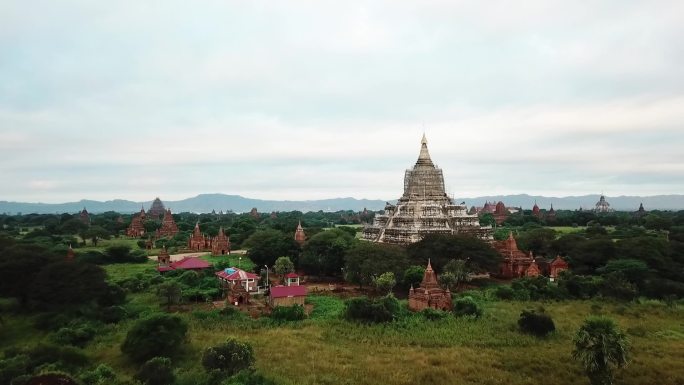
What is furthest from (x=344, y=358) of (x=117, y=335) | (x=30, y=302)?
(x=30, y=302)

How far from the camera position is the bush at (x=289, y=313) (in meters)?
36.8

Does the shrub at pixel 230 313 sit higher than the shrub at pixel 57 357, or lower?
higher

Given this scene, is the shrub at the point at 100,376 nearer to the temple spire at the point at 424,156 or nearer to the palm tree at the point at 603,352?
the palm tree at the point at 603,352

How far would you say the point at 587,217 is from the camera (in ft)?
454

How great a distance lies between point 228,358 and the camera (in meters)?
25.6

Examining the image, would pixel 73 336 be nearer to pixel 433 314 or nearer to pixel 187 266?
pixel 433 314

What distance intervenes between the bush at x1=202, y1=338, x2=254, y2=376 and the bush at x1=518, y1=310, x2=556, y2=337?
18.1 meters

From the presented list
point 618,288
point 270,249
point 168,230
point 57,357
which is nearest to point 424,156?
point 270,249

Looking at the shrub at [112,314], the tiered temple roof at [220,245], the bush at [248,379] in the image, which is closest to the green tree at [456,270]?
the bush at [248,379]

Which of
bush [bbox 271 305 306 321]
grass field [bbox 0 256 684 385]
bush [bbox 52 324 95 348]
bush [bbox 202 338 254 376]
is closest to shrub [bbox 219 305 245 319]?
grass field [bbox 0 256 684 385]

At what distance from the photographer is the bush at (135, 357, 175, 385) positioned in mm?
25094

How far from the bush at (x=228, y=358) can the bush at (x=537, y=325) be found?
59.5 feet

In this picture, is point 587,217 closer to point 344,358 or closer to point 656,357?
point 656,357

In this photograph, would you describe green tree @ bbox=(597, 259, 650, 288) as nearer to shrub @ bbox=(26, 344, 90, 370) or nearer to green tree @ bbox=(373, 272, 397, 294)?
green tree @ bbox=(373, 272, 397, 294)
